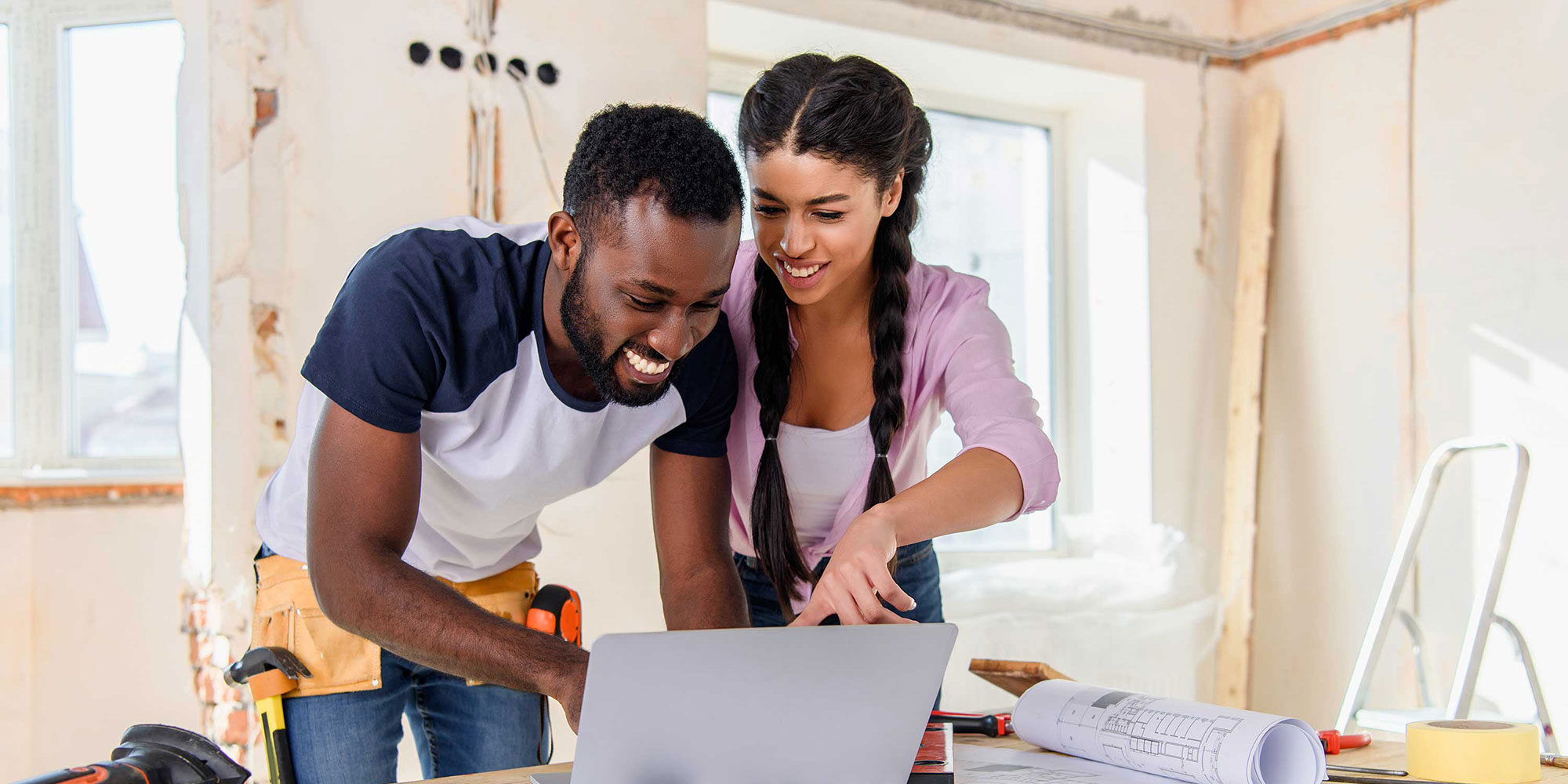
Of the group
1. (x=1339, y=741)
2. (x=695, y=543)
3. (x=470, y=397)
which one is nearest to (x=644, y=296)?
(x=470, y=397)

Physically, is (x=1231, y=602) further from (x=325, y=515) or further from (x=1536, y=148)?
(x=325, y=515)

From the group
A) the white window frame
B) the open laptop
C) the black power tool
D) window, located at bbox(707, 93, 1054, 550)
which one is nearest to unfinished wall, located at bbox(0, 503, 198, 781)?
the white window frame

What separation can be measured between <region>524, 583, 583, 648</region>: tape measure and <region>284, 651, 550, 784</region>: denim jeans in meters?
0.10

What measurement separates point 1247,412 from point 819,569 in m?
2.45

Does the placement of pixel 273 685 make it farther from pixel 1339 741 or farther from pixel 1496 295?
pixel 1496 295

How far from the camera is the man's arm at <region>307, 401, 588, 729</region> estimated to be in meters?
1.23

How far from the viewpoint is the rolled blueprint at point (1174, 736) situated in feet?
3.48

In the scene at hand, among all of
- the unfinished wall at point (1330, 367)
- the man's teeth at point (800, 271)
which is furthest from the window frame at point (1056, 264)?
the man's teeth at point (800, 271)

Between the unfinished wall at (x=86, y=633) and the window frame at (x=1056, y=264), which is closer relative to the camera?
the unfinished wall at (x=86, y=633)

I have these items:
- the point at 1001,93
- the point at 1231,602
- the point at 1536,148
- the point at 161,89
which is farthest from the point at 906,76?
the point at 161,89

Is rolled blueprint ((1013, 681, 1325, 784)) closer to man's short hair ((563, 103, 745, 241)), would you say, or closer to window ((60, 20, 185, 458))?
man's short hair ((563, 103, 745, 241))

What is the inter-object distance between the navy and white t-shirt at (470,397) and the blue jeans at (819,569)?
0.28 metres

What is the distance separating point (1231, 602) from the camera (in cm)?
372

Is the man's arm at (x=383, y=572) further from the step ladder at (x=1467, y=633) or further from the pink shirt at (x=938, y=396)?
the step ladder at (x=1467, y=633)
